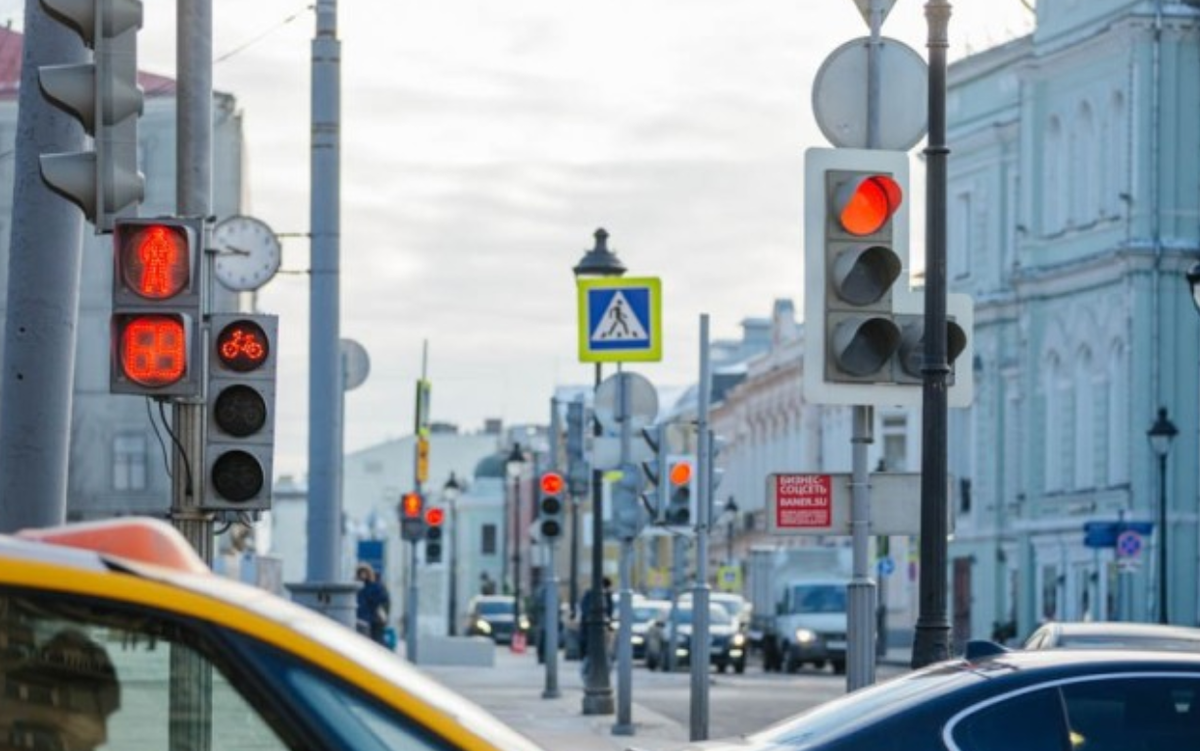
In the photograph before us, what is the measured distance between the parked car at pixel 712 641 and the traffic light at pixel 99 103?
161 ft

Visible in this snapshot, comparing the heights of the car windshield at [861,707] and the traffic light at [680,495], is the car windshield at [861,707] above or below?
below

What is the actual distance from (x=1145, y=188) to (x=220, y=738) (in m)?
A: 70.9

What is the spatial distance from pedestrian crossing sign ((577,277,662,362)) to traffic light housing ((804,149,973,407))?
53.3 ft

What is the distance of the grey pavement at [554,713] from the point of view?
2983 centimetres

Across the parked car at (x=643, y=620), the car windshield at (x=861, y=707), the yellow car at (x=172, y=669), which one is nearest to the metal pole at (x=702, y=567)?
the car windshield at (x=861, y=707)

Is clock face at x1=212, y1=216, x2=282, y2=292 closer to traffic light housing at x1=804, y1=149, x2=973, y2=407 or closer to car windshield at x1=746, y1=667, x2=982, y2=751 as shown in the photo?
traffic light housing at x1=804, y1=149, x2=973, y2=407

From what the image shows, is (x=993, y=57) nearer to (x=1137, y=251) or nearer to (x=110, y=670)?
(x=1137, y=251)

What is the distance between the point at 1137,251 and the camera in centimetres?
7500

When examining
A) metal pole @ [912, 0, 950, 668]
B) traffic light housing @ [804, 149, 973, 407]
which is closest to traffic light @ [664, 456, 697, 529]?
metal pole @ [912, 0, 950, 668]

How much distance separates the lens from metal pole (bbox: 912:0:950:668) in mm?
16031

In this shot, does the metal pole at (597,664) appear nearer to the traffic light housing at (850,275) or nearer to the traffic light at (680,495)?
the traffic light at (680,495)

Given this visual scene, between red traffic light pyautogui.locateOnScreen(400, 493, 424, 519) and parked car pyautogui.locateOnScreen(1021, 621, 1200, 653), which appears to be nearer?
parked car pyautogui.locateOnScreen(1021, 621, 1200, 653)

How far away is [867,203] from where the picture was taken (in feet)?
51.0

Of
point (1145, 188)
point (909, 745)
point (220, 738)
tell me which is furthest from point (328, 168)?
point (1145, 188)
